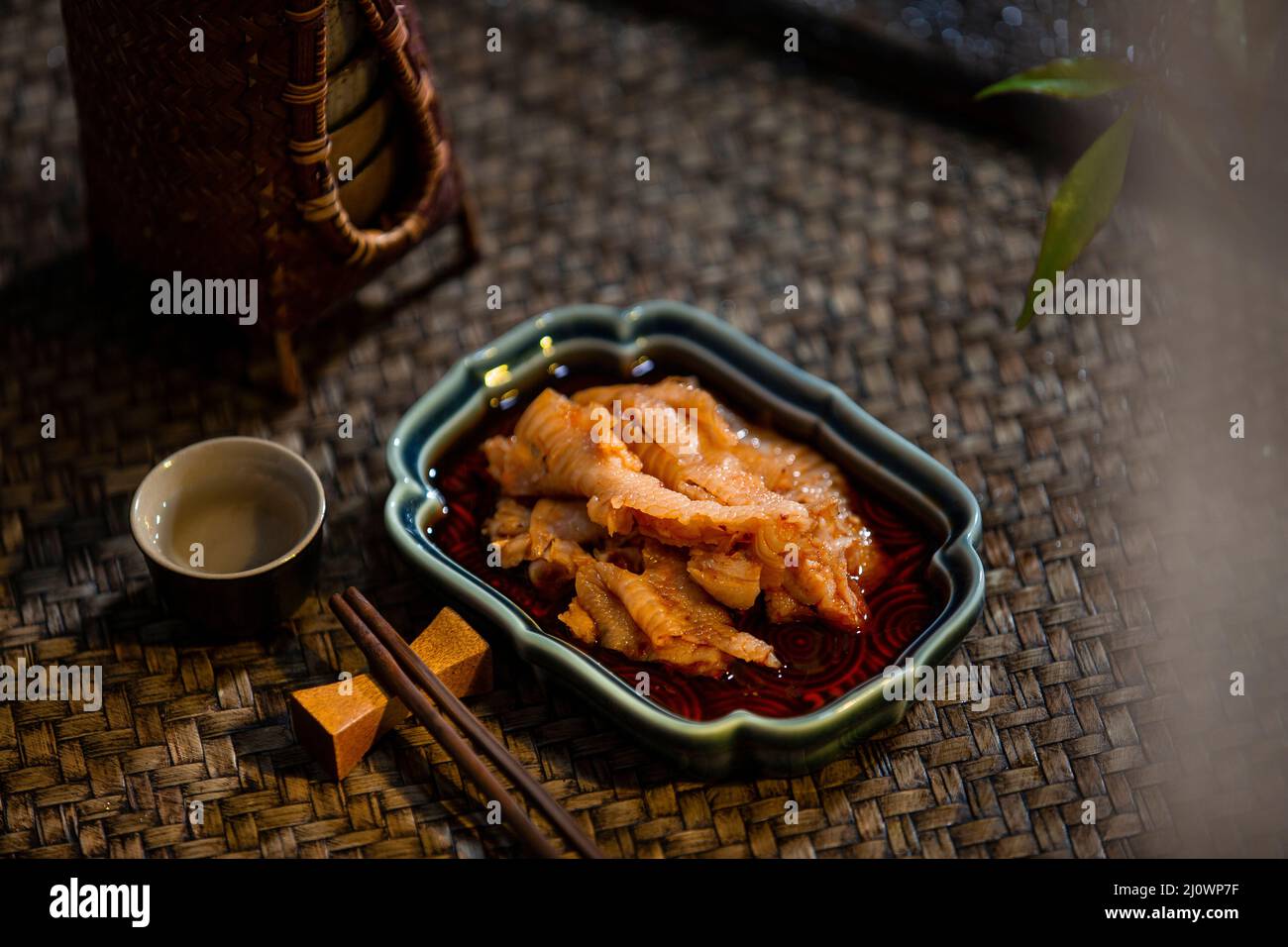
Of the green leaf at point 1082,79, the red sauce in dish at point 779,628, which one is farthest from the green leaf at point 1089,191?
the red sauce in dish at point 779,628

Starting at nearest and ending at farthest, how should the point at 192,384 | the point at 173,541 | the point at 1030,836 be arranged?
the point at 1030,836 < the point at 173,541 < the point at 192,384

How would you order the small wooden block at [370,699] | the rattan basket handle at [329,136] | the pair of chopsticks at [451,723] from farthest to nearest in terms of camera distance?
the rattan basket handle at [329,136] → the small wooden block at [370,699] → the pair of chopsticks at [451,723]

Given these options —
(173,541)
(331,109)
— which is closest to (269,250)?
(331,109)

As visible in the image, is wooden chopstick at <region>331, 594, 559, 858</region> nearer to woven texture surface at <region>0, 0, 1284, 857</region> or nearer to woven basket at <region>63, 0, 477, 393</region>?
woven texture surface at <region>0, 0, 1284, 857</region>

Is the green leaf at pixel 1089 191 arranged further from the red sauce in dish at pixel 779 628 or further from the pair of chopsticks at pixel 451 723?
the pair of chopsticks at pixel 451 723

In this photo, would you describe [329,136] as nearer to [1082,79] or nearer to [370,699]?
[370,699]

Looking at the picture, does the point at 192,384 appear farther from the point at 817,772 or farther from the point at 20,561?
the point at 817,772
